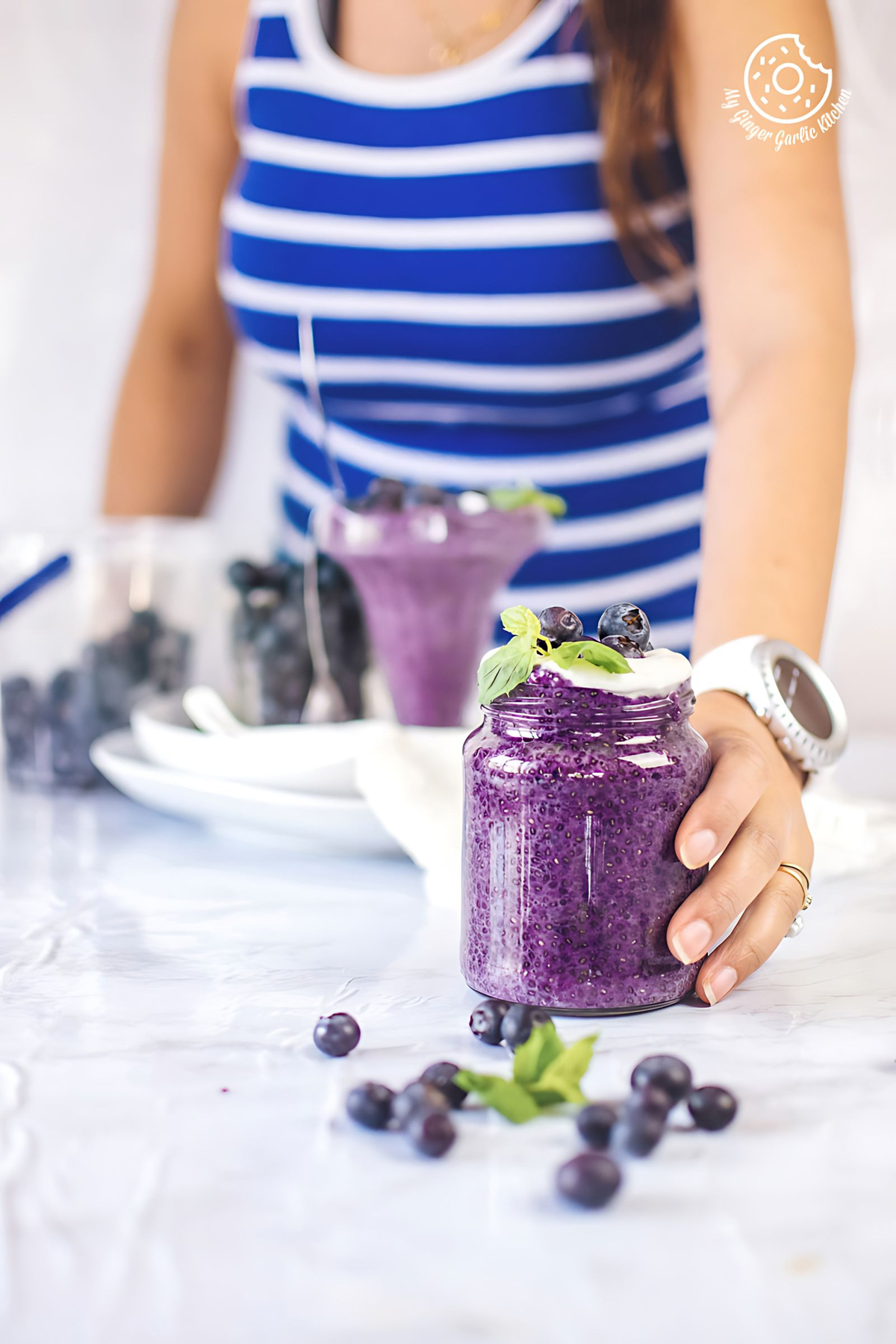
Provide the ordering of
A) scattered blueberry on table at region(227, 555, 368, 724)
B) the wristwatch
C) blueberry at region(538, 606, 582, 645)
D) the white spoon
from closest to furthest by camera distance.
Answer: blueberry at region(538, 606, 582, 645) → the wristwatch → the white spoon → scattered blueberry on table at region(227, 555, 368, 724)

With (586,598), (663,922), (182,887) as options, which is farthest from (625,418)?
(663,922)

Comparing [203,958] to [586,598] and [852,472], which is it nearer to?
[586,598]

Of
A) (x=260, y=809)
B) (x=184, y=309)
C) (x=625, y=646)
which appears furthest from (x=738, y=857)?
(x=184, y=309)

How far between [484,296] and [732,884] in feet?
2.73

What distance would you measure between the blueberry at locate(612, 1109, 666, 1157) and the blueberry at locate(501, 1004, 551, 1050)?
3.0 inches

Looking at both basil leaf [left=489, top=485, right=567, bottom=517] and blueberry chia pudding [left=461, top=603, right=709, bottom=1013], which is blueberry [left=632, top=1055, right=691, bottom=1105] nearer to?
blueberry chia pudding [left=461, top=603, right=709, bottom=1013]

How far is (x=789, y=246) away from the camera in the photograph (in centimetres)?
97

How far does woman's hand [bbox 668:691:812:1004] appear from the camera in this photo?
55 cm

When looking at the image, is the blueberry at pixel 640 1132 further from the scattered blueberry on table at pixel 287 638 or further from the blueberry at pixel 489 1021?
the scattered blueberry on table at pixel 287 638

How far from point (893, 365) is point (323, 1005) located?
1315 mm

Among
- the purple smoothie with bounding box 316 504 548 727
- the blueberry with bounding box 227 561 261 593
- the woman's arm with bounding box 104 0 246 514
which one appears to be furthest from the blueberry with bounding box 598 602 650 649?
the woman's arm with bounding box 104 0 246 514

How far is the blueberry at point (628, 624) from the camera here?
582 millimetres

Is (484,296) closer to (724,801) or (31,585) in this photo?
(31,585)

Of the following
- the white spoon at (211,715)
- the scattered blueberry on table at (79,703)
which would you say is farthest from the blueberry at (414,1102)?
the scattered blueberry on table at (79,703)
